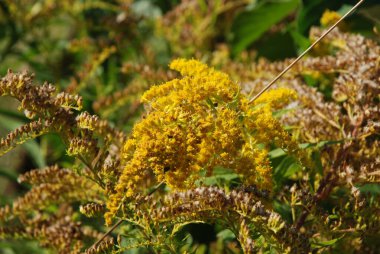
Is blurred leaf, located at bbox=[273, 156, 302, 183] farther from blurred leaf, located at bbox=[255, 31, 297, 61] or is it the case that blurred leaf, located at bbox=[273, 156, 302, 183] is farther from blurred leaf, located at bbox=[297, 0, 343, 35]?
blurred leaf, located at bbox=[255, 31, 297, 61]

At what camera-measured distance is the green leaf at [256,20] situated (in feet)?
8.50

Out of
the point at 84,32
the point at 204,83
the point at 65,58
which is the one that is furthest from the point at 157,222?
the point at 65,58

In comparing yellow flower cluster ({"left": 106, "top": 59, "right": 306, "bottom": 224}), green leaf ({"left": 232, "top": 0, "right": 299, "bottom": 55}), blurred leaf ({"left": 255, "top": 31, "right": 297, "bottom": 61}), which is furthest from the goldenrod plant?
blurred leaf ({"left": 255, "top": 31, "right": 297, "bottom": 61})

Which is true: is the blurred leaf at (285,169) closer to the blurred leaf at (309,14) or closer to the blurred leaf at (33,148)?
the blurred leaf at (309,14)

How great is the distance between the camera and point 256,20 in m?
2.66

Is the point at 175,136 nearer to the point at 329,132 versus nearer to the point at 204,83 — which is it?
the point at 204,83

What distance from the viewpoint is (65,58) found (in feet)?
10.6

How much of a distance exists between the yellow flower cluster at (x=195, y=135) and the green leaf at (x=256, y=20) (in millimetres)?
1344

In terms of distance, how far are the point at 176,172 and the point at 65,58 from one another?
7.06ft

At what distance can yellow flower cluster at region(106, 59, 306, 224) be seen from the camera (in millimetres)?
1195

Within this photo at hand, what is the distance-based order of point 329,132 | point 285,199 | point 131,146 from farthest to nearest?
point 329,132 → point 285,199 → point 131,146

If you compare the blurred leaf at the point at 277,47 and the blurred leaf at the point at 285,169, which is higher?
the blurred leaf at the point at 277,47

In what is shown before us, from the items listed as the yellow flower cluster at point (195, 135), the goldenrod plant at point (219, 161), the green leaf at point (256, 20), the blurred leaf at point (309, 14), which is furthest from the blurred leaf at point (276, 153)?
the green leaf at point (256, 20)

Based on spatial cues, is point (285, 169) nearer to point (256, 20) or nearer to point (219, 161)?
point (219, 161)
